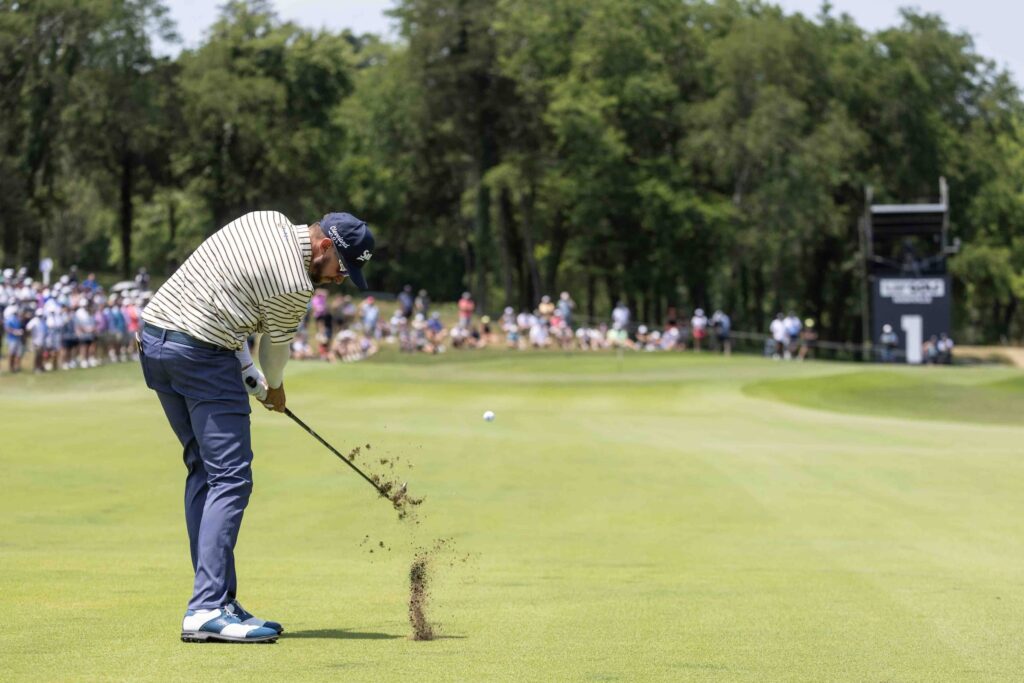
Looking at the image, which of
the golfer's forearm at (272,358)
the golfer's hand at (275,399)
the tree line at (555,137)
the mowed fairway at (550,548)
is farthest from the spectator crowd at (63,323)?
the golfer's forearm at (272,358)

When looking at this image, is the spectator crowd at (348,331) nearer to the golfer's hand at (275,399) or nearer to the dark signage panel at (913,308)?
the dark signage panel at (913,308)

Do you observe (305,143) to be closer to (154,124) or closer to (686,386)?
(154,124)

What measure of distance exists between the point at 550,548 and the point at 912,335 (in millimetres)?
51432

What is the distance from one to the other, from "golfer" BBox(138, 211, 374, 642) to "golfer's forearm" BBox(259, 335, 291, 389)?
6.3 inches

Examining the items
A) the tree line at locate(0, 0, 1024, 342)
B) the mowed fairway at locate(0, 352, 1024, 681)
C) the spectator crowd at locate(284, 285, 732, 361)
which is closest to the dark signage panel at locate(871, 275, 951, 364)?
the spectator crowd at locate(284, 285, 732, 361)

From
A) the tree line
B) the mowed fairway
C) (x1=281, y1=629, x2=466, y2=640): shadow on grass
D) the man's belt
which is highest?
the tree line

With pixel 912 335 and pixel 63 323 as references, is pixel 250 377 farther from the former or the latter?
pixel 912 335

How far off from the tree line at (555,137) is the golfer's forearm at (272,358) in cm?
5970

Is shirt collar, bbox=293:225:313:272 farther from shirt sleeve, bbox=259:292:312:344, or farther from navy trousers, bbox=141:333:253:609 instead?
navy trousers, bbox=141:333:253:609

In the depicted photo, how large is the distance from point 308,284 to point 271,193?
252ft

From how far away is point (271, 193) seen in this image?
271 ft

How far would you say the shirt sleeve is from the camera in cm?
719

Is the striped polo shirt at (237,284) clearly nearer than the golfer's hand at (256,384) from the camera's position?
Yes

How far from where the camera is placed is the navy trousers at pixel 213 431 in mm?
7184
